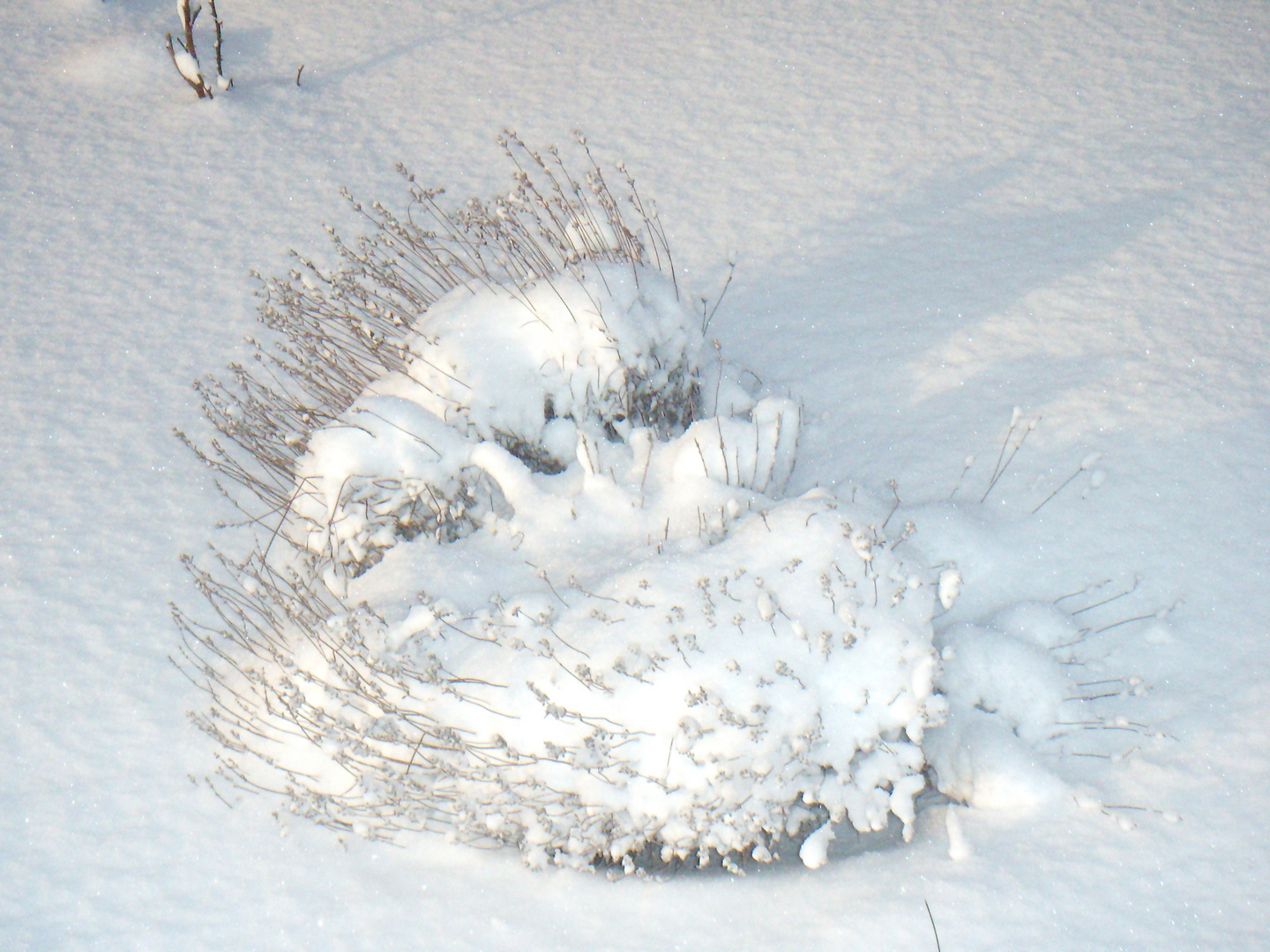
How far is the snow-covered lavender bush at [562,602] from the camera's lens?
255 centimetres

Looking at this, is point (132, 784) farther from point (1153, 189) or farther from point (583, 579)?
point (1153, 189)

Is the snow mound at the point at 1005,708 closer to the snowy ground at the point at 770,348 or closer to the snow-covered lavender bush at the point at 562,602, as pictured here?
the snowy ground at the point at 770,348

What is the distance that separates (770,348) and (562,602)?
188cm

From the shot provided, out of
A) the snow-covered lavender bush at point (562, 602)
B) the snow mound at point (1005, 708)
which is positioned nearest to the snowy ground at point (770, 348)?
the snow mound at point (1005, 708)

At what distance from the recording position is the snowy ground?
8.39ft

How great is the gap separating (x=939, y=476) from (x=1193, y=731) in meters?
1.18

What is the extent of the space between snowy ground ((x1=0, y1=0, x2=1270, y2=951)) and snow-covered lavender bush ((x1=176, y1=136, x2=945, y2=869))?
0.67ft

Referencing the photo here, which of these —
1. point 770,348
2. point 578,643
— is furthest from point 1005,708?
point 770,348

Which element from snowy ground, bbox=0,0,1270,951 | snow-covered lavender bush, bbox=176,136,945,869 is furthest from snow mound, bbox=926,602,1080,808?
snow-covered lavender bush, bbox=176,136,945,869

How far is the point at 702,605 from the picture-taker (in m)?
2.66

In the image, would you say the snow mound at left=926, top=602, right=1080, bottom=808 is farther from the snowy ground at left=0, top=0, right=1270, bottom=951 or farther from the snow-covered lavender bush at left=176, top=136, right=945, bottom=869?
the snow-covered lavender bush at left=176, top=136, right=945, bottom=869

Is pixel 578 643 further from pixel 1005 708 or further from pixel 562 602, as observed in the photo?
pixel 1005 708

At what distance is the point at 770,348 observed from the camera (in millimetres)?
4223

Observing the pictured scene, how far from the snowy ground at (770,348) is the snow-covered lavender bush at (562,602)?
0.67 ft
